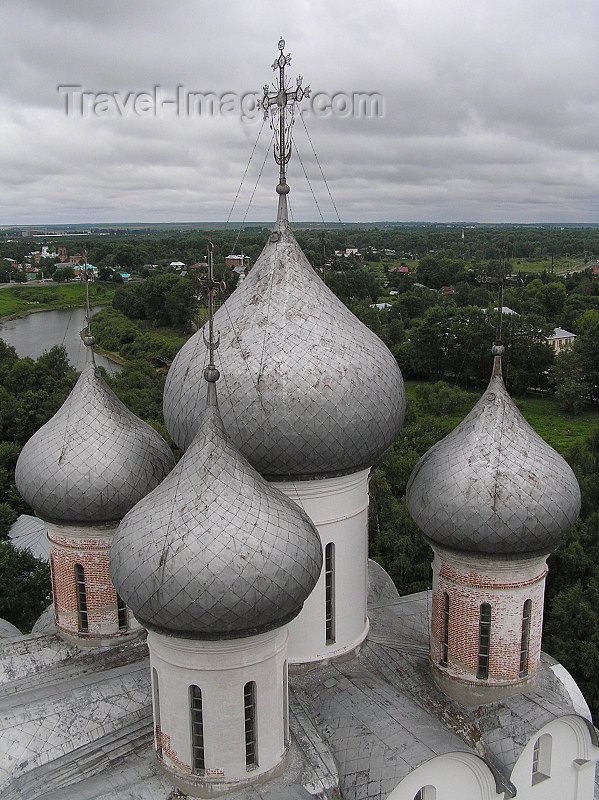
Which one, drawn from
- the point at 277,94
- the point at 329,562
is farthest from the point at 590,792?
the point at 277,94

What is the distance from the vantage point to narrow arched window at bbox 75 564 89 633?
39.2 ft

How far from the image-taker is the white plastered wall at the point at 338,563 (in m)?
10.6

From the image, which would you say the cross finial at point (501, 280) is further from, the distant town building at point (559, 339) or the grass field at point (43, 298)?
the grass field at point (43, 298)

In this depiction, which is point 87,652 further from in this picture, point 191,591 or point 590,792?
point 590,792

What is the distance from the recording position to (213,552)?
25.5 ft

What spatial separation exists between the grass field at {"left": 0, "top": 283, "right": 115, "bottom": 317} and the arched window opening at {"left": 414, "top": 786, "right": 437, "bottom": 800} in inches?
2828

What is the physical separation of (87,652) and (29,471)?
9.65ft

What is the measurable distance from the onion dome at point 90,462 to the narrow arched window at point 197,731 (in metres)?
3.53

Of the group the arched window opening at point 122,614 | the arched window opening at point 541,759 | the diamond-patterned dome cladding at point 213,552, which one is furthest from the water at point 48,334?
the diamond-patterned dome cladding at point 213,552

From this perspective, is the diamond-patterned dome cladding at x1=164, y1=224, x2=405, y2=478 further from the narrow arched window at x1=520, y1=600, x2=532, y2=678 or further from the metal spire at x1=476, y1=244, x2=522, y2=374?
the narrow arched window at x1=520, y1=600, x2=532, y2=678

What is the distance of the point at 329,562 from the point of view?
1099cm

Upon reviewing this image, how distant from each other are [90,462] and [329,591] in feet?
12.8

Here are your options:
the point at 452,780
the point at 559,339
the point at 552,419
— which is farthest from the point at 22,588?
the point at 559,339

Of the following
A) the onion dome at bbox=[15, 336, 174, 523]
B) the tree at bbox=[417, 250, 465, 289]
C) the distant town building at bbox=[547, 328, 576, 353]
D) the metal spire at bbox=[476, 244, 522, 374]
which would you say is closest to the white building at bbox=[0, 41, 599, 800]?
the onion dome at bbox=[15, 336, 174, 523]
